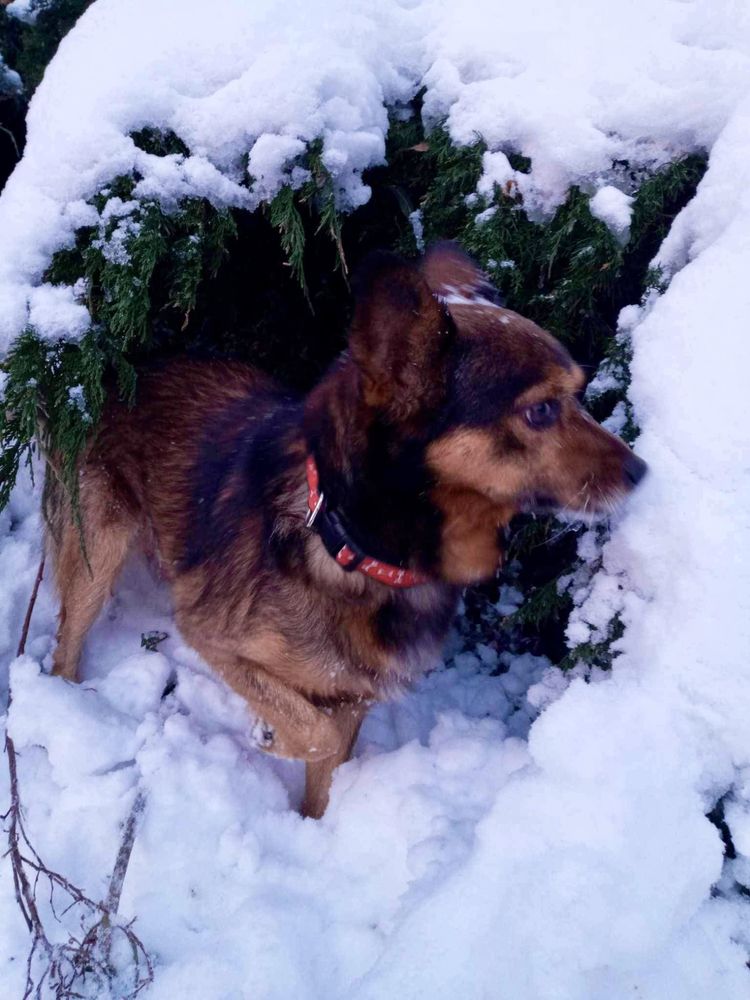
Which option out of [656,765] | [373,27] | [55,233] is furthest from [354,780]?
[373,27]

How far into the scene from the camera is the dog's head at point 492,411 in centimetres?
174

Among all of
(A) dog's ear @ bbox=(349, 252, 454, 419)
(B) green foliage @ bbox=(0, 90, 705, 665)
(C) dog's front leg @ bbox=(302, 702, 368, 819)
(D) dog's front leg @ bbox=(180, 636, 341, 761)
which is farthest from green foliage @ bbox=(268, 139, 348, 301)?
(C) dog's front leg @ bbox=(302, 702, 368, 819)

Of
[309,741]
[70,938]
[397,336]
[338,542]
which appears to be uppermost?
[397,336]

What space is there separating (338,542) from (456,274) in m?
1.02

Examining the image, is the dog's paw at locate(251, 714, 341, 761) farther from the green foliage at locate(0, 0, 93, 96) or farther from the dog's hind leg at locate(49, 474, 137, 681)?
the green foliage at locate(0, 0, 93, 96)

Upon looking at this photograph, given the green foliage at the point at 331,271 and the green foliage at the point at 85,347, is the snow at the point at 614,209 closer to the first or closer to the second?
the green foliage at the point at 331,271

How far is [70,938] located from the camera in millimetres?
1925

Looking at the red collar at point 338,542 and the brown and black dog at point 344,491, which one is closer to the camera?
the brown and black dog at point 344,491

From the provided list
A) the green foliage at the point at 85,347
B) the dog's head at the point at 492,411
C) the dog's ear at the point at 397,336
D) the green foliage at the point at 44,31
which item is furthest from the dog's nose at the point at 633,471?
the green foliage at the point at 44,31

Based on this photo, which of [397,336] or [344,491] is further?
[344,491]

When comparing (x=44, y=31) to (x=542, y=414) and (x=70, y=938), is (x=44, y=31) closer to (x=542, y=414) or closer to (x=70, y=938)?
(x=542, y=414)

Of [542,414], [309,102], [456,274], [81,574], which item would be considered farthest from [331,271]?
[81,574]

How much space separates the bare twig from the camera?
1860mm

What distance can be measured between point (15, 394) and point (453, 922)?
6.56 feet
